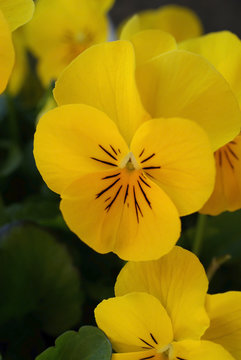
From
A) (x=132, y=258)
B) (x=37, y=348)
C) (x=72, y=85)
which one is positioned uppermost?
(x=72, y=85)

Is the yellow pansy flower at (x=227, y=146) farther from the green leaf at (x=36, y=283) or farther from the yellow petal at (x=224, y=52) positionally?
the green leaf at (x=36, y=283)

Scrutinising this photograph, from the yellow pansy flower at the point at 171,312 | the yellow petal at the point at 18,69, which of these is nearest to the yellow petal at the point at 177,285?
the yellow pansy flower at the point at 171,312

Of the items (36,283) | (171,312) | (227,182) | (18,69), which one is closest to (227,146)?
(227,182)

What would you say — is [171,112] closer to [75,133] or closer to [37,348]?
[75,133]

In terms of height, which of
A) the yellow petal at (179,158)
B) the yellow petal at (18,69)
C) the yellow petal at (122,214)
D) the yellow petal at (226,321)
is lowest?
the yellow petal at (226,321)

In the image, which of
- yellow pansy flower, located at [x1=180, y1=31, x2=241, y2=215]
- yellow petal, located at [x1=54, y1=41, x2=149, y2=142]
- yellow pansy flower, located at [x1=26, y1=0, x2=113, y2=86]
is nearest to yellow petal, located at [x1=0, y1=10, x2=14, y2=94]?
yellow petal, located at [x1=54, y1=41, x2=149, y2=142]

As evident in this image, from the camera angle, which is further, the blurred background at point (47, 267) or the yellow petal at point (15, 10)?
the blurred background at point (47, 267)

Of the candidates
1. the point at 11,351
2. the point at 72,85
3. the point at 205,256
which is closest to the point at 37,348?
the point at 11,351
